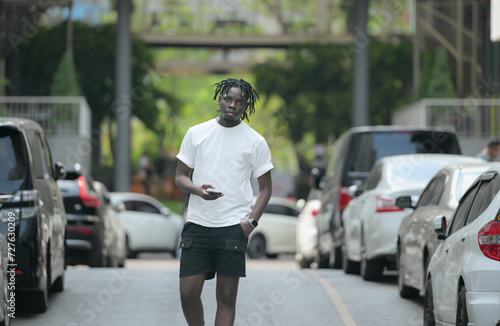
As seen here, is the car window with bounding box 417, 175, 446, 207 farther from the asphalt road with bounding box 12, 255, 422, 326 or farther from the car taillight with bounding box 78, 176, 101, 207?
the car taillight with bounding box 78, 176, 101, 207

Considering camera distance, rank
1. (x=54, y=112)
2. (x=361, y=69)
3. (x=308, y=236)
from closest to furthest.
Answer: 1. (x=308, y=236)
2. (x=54, y=112)
3. (x=361, y=69)

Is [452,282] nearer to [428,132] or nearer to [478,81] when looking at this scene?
[428,132]

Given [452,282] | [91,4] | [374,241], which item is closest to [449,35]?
[91,4]

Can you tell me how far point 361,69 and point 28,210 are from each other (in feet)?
78.6

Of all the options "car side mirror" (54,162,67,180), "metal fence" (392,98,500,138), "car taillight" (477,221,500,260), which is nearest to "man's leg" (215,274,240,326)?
"car taillight" (477,221,500,260)

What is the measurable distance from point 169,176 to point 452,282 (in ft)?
135

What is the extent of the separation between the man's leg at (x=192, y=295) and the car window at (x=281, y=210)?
954 inches

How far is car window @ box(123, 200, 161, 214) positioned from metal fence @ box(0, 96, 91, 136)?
133 inches

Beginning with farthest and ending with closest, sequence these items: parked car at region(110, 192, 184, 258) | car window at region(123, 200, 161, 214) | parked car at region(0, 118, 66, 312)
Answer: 1. car window at region(123, 200, 161, 214)
2. parked car at region(110, 192, 184, 258)
3. parked car at region(0, 118, 66, 312)

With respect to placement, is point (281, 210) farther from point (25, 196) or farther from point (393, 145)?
point (25, 196)

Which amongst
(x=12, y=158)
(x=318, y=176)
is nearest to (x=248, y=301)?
(x=12, y=158)

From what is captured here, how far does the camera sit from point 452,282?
A: 7.83 metres

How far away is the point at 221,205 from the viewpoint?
731 centimetres

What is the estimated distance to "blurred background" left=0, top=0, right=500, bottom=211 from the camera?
3034 centimetres
